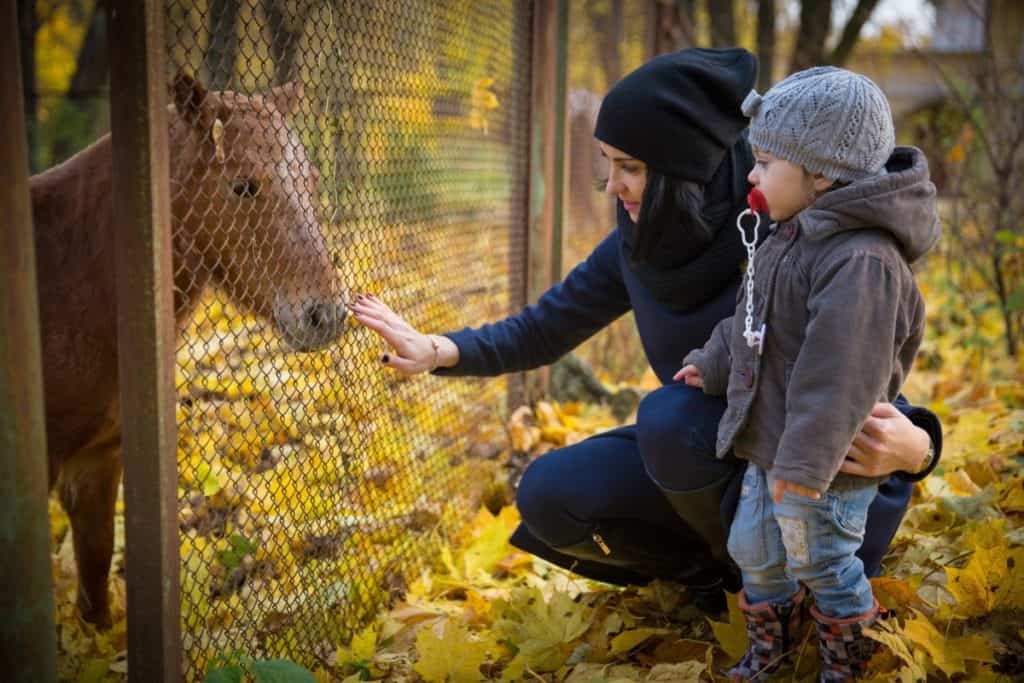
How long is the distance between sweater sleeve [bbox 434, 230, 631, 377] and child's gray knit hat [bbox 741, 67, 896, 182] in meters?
1.08

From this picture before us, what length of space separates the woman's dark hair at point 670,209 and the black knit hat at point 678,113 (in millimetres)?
28

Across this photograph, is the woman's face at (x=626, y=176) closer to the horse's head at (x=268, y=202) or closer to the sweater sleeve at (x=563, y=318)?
the sweater sleeve at (x=563, y=318)

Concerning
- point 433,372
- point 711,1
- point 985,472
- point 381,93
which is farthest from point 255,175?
point 711,1

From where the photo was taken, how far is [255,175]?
9.57 feet

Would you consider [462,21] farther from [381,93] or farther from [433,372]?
[433,372]

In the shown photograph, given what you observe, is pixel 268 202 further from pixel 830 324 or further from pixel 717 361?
pixel 830 324

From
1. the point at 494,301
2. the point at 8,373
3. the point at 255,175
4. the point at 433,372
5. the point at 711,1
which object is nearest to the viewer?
the point at 8,373

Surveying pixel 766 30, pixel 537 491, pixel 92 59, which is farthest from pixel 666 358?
pixel 92 59

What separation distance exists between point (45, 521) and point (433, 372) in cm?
136

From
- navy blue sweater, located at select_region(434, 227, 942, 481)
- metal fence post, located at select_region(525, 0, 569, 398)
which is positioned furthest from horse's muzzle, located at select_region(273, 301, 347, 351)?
metal fence post, located at select_region(525, 0, 569, 398)

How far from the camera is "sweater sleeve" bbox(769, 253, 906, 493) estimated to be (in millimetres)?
2076

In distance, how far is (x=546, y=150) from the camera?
4820mm

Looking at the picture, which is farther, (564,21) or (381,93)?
(564,21)

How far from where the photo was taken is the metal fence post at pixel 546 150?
4.69 m
